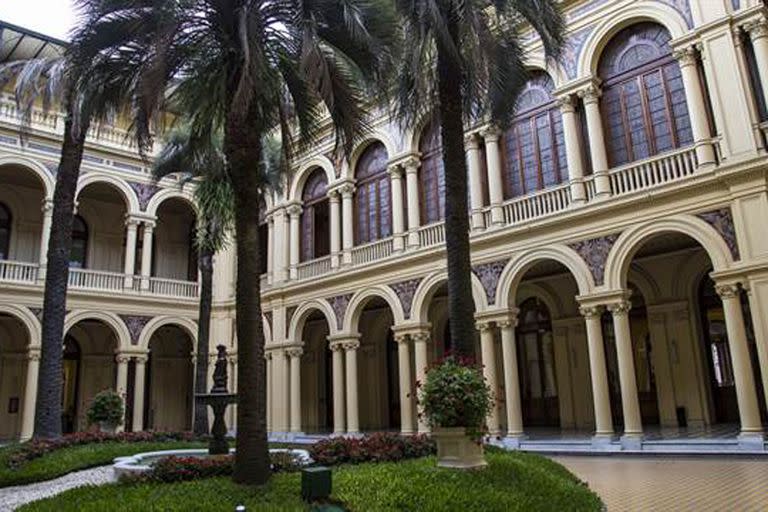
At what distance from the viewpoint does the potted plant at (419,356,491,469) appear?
880cm

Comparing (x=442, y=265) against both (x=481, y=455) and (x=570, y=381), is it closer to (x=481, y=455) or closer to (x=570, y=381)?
(x=570, y=381)

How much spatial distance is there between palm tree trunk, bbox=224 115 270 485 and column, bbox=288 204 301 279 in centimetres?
1523

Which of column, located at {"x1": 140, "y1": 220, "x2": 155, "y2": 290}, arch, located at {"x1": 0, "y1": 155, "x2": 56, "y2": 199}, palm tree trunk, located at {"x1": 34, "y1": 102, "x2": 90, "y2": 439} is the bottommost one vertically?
palm tree trunk, located at {"x1": 34, "y1": 102, "x2": 90, "y2": 439}

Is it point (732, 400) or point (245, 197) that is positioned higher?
point (245, 197)

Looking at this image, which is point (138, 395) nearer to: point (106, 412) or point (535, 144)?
point (106, 412)

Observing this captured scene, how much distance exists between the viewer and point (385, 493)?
757 cm

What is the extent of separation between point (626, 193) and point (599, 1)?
5.39m

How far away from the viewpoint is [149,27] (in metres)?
9.81

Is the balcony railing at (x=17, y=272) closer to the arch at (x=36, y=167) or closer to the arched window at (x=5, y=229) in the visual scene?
the arch at (x=36, y=167)

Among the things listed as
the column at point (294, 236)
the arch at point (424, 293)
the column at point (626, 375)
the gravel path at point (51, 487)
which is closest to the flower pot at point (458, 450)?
the gravel path at point (51, 487)

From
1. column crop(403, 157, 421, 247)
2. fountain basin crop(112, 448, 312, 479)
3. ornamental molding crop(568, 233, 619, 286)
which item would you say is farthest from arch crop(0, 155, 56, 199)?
ornamental molding crop(568, 233, 619, 286)

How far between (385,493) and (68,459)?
8483mm

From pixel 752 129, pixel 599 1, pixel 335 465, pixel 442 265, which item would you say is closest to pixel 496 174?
pixel 442 265

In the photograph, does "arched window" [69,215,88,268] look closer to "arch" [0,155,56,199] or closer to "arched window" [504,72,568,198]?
"arch" [0,155,56,199]
